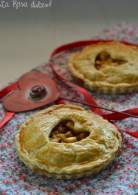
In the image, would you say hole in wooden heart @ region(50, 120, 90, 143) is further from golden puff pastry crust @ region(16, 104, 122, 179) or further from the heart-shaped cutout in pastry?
the heart-shaped cutout in pastry

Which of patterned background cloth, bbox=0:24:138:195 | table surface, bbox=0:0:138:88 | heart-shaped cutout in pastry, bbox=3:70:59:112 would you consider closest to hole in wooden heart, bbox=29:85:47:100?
heart-shaped cutout in pastry, bbox=3:70:59:112

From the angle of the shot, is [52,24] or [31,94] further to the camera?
[52,24]

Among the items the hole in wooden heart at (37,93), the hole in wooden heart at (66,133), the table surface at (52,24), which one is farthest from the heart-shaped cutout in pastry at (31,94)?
the table surface at (52,24)

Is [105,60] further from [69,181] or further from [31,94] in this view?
[69,181]

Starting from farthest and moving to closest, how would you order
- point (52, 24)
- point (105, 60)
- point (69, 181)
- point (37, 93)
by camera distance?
point (52, 24)
point (105, 60)
point (37, 93)
point (69, 181)

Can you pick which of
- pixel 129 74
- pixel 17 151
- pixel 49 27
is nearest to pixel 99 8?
pixel 49 27

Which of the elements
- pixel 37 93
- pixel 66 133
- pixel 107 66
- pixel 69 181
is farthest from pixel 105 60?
pixel 69 181

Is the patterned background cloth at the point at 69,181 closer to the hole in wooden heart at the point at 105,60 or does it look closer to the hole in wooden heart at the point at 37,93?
the hole in wooden heart at the point at 37,93
